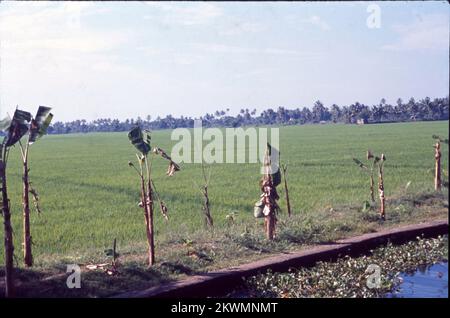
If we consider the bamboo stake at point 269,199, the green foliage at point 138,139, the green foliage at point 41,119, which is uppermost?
the green foliage at point 41,119

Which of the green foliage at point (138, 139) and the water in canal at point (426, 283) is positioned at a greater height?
the green foliage at point (138, 139)

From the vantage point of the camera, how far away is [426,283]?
425 cm

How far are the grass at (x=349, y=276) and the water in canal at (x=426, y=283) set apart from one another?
54 millimetres

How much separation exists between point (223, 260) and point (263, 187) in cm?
90

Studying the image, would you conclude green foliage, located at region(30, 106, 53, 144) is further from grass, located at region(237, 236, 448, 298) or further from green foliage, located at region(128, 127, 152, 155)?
grass, located at region(237, 236, 448, 298)

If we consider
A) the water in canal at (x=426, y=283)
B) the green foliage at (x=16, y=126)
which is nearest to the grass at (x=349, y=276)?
the water in canal at (x=426, y=283)

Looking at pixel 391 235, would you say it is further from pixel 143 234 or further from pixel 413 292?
pixel 143 234

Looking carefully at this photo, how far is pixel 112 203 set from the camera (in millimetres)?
10555

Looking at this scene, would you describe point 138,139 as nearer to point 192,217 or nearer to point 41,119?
point 41,119

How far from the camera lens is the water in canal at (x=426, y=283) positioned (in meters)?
3.96

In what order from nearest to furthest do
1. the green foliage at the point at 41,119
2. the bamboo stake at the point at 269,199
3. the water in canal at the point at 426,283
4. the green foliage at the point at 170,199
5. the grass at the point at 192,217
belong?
the water in canal at the point at 426,283
the green foliage at the point at 41,119
the grass at the point at 192,217
the bamboo stake at the point at 269,199
the green foliage at the point at 170,199

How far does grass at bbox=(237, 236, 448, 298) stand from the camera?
4066 mm

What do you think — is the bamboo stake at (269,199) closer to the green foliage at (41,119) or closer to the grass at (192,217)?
the grass at (192,217)

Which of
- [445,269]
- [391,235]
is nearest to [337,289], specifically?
[445,269]
